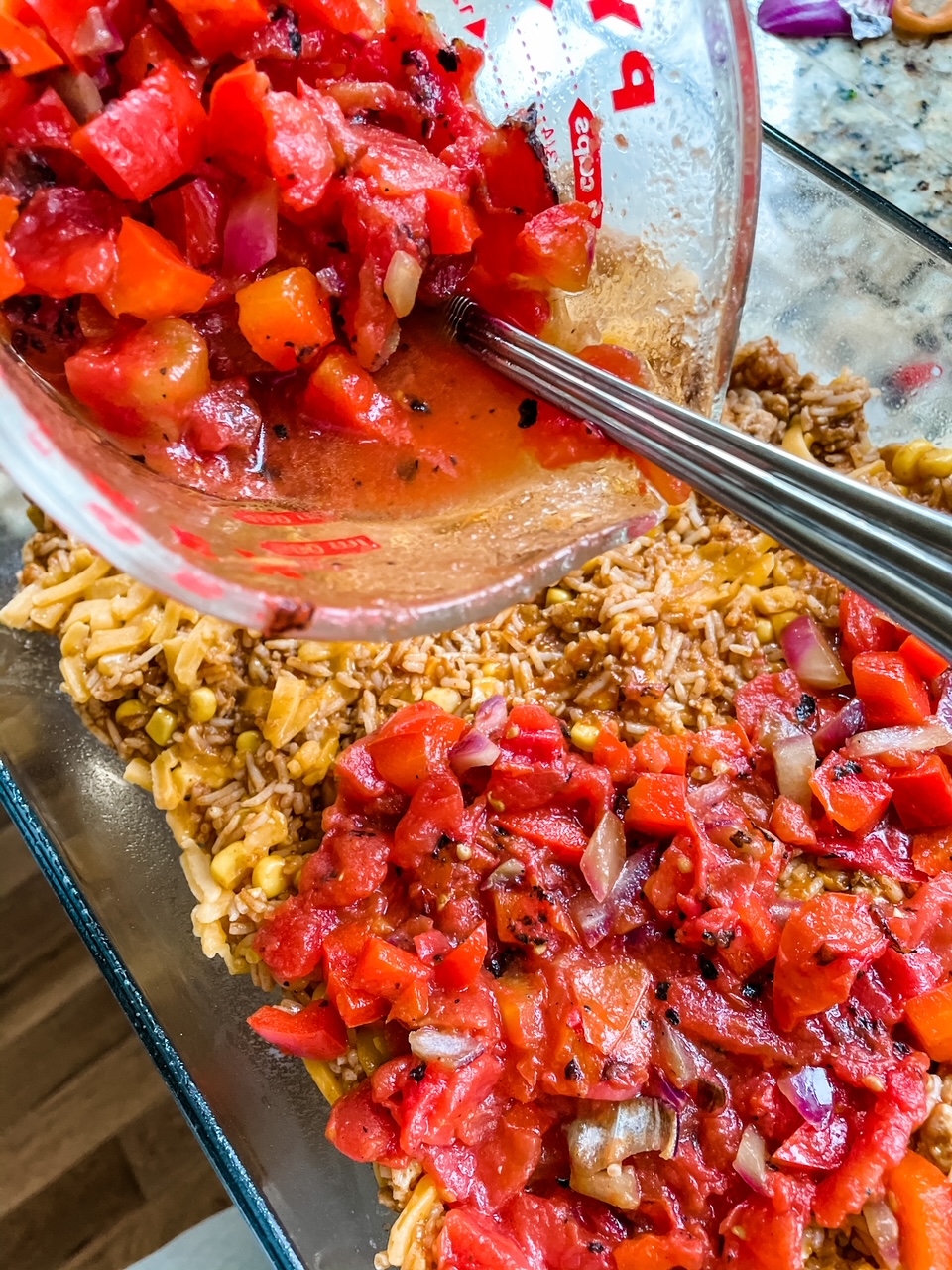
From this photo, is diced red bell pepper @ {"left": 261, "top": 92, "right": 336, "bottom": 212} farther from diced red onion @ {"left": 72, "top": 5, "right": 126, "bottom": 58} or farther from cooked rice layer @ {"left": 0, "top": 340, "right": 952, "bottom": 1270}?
cooked rice layer @ {"left": 0, "top": 340, "right": 952, "bottom": 1270}

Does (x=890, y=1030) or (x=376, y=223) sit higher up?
(x=376, y=223)

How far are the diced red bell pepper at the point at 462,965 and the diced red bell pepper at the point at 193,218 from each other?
3.53ft

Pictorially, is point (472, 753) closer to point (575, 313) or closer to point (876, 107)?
point (575, 313)

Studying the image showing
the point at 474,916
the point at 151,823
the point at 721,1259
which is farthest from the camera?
the point at 151,823

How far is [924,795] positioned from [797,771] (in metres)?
0.22

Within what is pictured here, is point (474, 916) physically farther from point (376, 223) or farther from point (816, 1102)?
point (376, 223)

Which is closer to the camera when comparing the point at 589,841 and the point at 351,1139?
the point at 351,1139

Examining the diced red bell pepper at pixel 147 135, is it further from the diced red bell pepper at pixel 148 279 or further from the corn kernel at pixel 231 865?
the corn kernel at pixel 231 865

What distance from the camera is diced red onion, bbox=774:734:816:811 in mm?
1812

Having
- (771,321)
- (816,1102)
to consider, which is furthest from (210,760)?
(771,321)

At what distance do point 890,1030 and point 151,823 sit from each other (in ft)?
4.49

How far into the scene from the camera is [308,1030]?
5.39 ft

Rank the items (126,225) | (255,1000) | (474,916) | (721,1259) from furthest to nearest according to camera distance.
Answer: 1. (255,1000)
2. (474,916)
3. (721,1259)
4. (126,225)

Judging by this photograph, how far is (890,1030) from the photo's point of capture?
1.63 m
